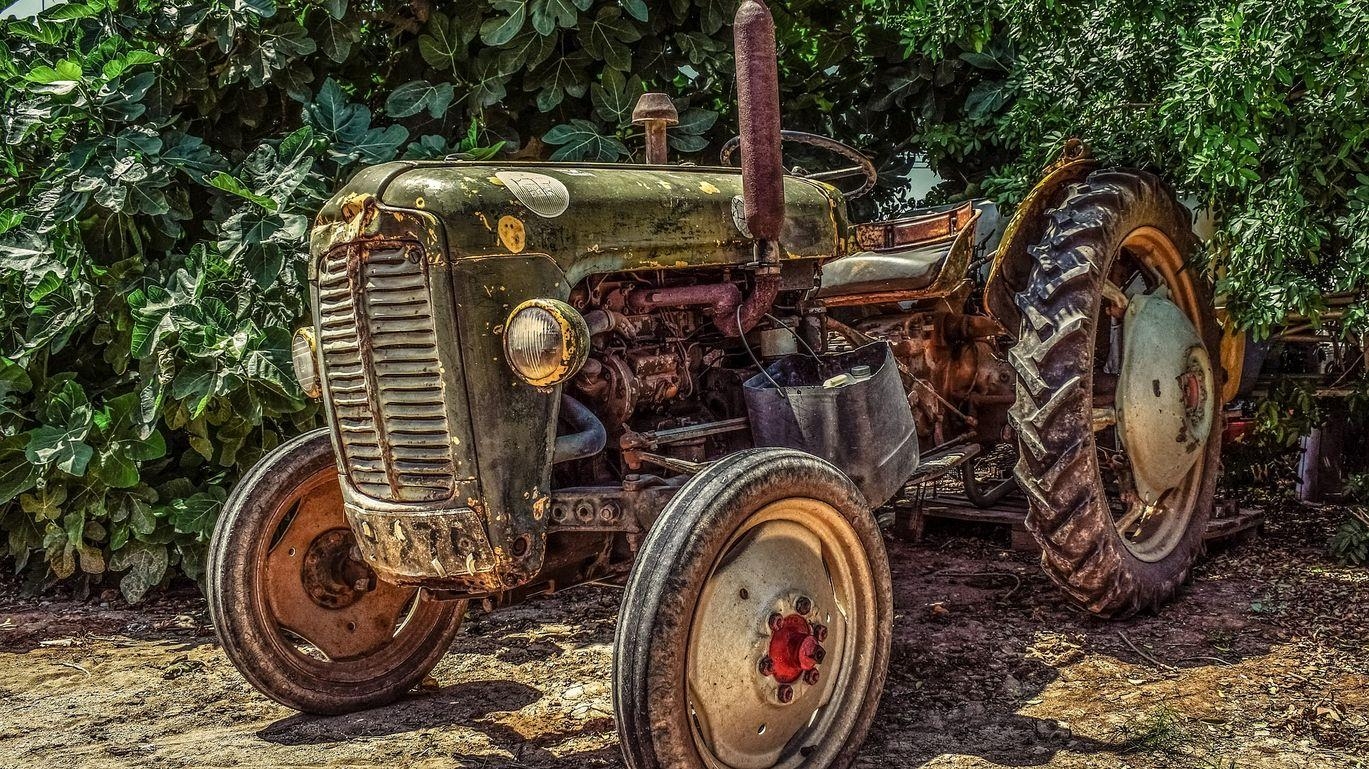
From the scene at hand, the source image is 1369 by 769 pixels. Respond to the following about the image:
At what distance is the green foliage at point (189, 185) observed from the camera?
4.62 metres

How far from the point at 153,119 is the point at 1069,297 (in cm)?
372

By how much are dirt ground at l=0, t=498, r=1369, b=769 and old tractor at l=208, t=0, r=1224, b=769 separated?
21 cm

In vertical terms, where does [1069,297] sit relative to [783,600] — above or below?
above

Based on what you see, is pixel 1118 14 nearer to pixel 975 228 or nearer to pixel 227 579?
pixel 975 228

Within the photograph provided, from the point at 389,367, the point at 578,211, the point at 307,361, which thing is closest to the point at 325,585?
the point at 307,361

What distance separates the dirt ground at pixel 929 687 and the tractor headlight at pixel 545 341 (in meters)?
1.04

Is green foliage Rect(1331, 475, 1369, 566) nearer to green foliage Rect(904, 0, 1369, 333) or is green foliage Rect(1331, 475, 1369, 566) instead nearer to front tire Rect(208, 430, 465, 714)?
green foliage Rect(904, 0, 1369, 333)

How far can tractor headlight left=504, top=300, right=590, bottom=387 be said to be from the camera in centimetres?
276

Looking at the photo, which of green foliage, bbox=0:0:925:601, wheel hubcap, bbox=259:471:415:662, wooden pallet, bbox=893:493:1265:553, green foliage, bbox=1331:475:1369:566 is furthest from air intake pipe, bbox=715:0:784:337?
green foliage, bbox=1331:475:1369:566

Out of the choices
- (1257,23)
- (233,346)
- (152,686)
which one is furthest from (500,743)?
(1257,23)

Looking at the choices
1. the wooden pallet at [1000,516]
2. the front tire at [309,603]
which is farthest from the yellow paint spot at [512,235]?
the wooden pallet at [1000,516]

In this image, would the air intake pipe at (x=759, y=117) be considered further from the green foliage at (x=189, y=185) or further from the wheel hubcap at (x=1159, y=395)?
the green foliage at (x=189, y=185)

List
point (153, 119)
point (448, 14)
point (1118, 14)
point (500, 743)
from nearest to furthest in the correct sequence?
point (500, 743), point (1118, 14), point (153, 119), point (448, 14)

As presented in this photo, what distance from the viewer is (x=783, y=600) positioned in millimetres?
2859
